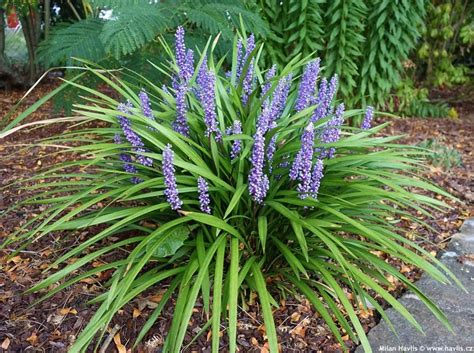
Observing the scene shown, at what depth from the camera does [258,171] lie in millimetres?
1646

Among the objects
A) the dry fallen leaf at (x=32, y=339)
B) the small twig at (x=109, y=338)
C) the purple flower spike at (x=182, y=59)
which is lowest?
the dry fallen leaf at (x=32, y=339)

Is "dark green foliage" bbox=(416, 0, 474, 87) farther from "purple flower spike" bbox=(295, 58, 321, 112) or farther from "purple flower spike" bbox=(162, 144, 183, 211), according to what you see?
"purple flower spike" bbox=(162, 144, 183, 211)

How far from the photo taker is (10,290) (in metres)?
2.02

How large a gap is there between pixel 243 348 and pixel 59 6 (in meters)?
5.64

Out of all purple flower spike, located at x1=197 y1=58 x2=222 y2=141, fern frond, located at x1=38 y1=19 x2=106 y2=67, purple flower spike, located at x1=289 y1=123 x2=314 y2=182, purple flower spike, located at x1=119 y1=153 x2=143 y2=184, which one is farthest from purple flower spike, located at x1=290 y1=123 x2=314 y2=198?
fern frond, located at x1=38 y1=19 x2=106 y2=67

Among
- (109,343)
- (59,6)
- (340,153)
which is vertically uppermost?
(59,6)

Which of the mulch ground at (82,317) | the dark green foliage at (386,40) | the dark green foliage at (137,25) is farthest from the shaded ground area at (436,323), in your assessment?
the dark green foliage at (386,40)

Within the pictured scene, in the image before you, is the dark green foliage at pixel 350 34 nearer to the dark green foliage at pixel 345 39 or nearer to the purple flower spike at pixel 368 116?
the dark green foliage at pixel 345 39

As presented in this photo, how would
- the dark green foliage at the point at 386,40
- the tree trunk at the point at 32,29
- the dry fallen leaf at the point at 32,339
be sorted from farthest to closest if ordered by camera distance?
the tree trunk at the point at 32,29 < the dark green foliage at the point at 386,40 < the dry fallen leaf at the point at 32,339

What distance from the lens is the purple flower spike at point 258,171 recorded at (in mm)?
1611

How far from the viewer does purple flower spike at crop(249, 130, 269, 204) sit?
1611 mm

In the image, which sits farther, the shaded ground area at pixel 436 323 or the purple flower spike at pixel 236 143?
the shaded ground area at pixel 436 323

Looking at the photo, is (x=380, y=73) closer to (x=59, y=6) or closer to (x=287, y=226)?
(x=287, y=226)

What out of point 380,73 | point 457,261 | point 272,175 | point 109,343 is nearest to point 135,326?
point 109,343
